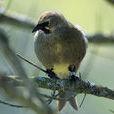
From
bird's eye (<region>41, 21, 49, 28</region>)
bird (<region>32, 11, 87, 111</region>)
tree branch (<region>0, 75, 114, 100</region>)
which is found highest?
bird's eye (<region>41, 21, 49, 28</region>)

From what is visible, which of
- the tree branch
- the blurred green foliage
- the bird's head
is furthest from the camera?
the blurred green foliage

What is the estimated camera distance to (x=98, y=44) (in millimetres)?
4871

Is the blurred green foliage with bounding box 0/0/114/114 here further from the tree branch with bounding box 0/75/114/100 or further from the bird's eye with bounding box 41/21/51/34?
the tree branch with bounding box 0/75/114/100

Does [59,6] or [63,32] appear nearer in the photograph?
[63,32]

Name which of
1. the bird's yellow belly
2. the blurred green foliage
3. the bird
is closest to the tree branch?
the bird

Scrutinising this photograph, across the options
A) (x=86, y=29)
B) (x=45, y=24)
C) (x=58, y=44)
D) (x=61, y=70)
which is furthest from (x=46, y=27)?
(x=86, y=29)

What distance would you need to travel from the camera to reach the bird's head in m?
4.16

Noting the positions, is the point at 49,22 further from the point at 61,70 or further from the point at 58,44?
the point at 61,70

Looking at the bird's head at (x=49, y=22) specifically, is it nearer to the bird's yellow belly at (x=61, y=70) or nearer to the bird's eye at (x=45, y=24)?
the bird's eye at (x=45, y=24)

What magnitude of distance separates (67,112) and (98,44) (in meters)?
0.86

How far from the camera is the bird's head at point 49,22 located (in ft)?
13.6

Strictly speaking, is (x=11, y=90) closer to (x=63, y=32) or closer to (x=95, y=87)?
(x=95, y=87)

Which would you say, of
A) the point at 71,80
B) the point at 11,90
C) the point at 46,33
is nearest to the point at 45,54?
the point at 46,33

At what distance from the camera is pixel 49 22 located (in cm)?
433
